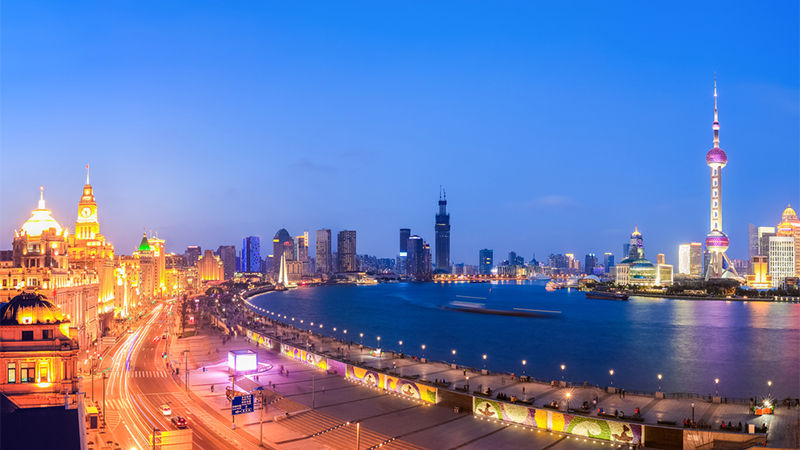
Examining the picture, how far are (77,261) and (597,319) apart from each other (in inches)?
3921

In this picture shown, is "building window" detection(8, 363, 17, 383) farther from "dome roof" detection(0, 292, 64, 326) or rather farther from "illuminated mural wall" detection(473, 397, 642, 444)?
"illuminated mural wall" detection(473, 397, 642, 444)

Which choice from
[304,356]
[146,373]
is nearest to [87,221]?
[146,373]

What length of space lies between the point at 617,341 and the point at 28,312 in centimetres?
7602

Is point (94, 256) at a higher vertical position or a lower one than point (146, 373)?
higher

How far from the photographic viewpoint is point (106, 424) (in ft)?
102

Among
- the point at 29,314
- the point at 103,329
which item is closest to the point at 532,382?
the point at 29,314

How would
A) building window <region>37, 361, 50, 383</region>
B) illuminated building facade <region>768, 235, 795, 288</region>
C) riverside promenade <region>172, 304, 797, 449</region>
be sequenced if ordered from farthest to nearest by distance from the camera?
illuminated building facade <region>768, 235, 795, 288</region> → building window <region>37, 361, 50, 383</region> → riverside promenade <region>172, 304, 797, 449</region>

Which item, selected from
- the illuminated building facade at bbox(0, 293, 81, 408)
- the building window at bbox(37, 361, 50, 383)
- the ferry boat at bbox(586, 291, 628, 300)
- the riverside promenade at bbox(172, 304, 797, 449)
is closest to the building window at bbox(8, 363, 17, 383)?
the illuminated building facade at bbox(0, 293, 81, 408)

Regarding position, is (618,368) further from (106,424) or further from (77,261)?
(77,261)

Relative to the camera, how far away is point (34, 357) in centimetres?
3375

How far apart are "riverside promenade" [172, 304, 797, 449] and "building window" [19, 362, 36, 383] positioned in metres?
10.2

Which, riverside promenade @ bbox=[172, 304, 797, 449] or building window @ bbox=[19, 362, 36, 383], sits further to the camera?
building window @ bbox=[19, 362, 36, 383]

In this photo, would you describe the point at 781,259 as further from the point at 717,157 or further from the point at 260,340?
the point at 260,340

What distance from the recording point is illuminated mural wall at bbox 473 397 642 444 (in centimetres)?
2694
